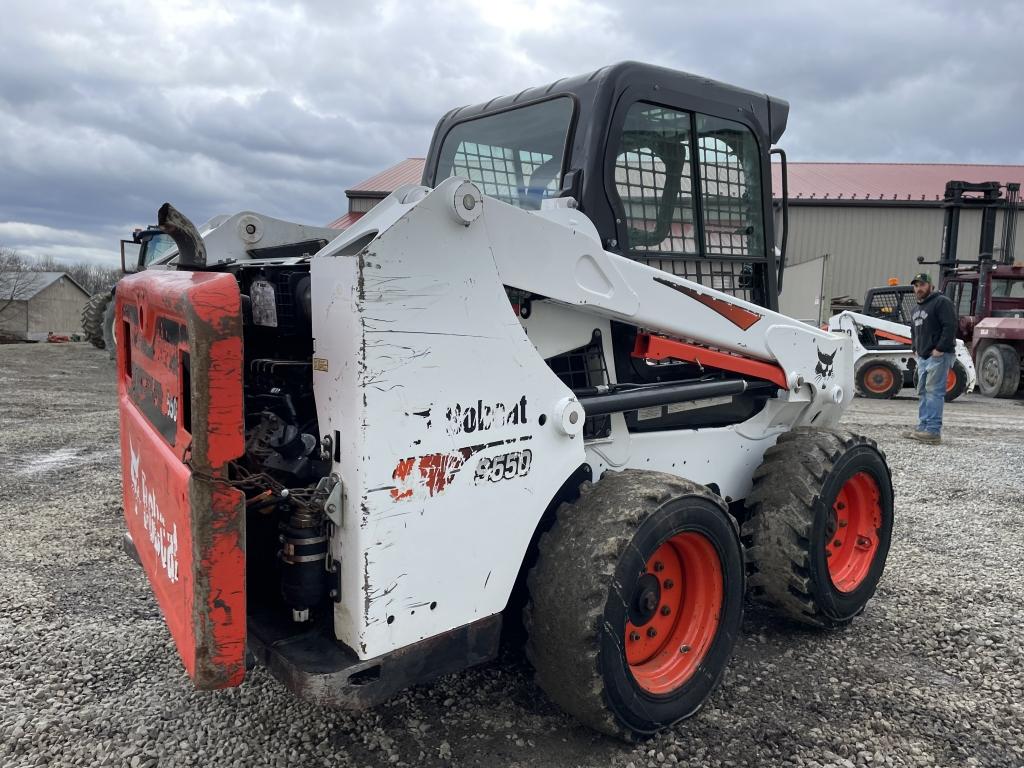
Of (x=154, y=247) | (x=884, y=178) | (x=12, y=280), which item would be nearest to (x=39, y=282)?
(x=12, y=280)

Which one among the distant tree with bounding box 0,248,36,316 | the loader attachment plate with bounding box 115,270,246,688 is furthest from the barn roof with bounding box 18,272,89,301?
the loader attachment plate with bounding box 115,270,246,688

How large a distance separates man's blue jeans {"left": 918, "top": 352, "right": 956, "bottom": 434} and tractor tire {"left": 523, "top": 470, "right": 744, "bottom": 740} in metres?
6.47

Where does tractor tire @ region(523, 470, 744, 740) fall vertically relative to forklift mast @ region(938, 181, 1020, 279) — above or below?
below

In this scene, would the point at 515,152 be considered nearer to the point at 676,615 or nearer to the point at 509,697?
the point at 676,615

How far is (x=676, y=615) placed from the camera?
114 inches

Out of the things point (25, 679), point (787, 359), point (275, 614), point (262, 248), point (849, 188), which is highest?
point (849, 188)

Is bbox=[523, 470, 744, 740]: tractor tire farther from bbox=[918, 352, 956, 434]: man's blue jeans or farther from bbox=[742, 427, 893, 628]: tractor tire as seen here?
bbox=[918, 352, 956, 434]: man's blue jeans

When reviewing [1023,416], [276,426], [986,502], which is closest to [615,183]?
[276,426]

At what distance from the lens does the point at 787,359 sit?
141 inches

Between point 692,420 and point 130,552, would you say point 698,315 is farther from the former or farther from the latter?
point 130,552

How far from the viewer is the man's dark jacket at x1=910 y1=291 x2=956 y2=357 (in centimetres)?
802

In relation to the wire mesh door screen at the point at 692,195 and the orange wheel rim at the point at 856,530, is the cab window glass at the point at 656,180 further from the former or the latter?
the orange wheel rim at the point at 856,530

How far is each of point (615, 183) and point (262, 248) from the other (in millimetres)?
1650

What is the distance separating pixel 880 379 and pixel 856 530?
10079 mm
